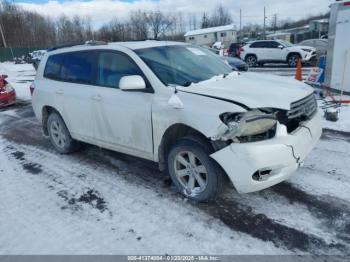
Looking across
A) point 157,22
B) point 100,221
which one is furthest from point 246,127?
point 157,22

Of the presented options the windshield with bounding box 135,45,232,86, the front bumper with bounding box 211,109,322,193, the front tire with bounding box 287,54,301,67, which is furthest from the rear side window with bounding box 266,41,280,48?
the front bumper with bounding box 211,109,322,193

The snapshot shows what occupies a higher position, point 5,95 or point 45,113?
point 45,113

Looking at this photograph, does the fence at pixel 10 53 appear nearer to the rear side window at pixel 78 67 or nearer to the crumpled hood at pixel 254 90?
the rear side window at pixel 78 67

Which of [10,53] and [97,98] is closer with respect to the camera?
[97,98]

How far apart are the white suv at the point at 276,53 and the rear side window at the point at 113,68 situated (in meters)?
14.8

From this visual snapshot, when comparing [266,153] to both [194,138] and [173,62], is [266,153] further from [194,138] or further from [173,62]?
[173,62]

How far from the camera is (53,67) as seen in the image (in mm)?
5309

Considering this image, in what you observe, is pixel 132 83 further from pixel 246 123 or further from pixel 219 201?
pixel 219 201

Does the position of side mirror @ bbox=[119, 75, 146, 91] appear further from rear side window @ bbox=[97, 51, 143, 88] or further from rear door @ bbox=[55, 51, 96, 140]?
rear door @ bbox=[55, 51, 96, 140]

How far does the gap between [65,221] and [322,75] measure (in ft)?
32.3

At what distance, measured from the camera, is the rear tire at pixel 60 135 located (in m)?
5.26

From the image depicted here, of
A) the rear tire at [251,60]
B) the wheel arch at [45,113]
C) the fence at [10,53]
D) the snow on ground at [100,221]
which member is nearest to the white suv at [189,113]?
the snow on ground at [100,221]

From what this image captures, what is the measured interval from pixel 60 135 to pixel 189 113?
3.16 m

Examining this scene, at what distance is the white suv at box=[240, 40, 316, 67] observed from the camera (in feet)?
53.9
